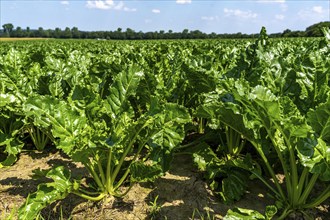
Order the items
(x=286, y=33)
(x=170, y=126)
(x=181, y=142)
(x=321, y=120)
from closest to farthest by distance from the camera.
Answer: (x=321, y=120), (x=170, y=126), (x=181, y=142), (x=286, y=33)

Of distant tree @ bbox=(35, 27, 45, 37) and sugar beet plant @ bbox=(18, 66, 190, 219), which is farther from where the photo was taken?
distant tree @ bbox=(35, 27, 45, 37)

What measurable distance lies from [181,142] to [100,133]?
715 millimetres

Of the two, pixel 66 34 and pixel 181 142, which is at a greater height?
pixel 66 34

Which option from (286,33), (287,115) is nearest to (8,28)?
(286,33)

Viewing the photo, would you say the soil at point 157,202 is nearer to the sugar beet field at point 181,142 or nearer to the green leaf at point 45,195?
the sugar beet field at point 181,142

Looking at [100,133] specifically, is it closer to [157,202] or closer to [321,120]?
[157,202]

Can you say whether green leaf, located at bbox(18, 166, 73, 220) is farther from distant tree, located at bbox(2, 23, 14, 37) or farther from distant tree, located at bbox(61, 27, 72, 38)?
distant tree, located at bbox(2, 23, 14, 37)

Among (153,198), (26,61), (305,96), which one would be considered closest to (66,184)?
(153,198)

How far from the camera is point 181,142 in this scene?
2598 millimetres

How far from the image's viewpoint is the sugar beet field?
224 centimetres

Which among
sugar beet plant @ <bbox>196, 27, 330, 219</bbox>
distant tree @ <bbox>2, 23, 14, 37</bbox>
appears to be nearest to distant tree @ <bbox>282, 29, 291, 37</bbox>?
sugar beet plant @ <bbox>196, 27, 330, 219</bbox>

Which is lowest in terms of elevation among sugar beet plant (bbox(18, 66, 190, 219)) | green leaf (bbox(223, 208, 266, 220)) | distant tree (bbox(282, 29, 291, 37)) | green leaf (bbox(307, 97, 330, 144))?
green leaf (bbox(223, 208, 266, 220))

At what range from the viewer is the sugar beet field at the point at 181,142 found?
88.0 inches

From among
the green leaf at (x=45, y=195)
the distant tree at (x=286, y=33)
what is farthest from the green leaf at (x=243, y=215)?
the distant tree at (x=286, y=33)
